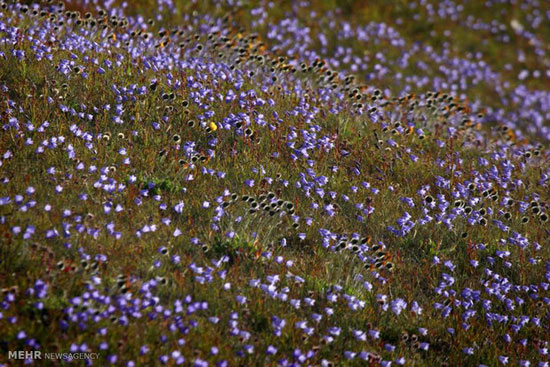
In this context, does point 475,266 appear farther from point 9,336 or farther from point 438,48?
point 438,48

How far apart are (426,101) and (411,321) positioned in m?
6.04

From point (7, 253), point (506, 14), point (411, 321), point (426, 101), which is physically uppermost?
point (506, 14)

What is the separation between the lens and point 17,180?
215 inches

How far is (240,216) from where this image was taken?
19.4 feet

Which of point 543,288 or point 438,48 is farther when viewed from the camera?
point 438,48

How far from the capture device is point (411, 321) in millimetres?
5578

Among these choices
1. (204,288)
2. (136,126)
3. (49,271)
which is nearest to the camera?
(49,271)

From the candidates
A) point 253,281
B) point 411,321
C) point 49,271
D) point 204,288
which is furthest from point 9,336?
point 411,321

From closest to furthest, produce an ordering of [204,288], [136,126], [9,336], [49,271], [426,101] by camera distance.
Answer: [9,336] < [49,271] < [204,288] < [136,126] < [426,101]

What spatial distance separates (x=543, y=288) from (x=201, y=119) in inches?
168

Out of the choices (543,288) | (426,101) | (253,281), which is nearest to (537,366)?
(543,288)

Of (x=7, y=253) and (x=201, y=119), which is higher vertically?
(x=201, y=119)

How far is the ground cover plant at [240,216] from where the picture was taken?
4770 mm

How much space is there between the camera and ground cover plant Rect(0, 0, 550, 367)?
4.77 meters
